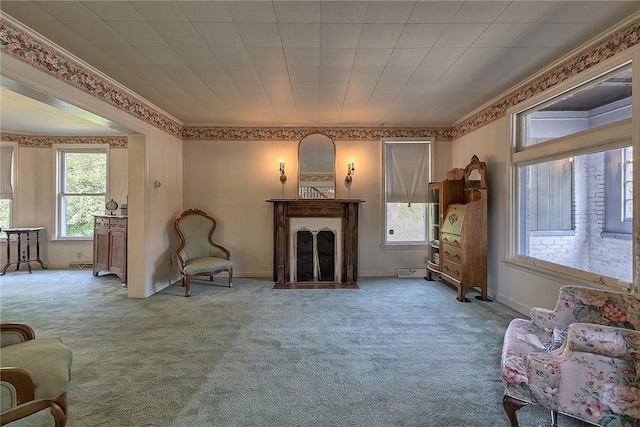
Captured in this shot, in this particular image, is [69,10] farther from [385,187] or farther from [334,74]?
[385,187]

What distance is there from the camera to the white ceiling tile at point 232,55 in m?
2.50

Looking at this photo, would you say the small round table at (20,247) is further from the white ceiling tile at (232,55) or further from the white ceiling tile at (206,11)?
the white ceiling tile at (206,11)

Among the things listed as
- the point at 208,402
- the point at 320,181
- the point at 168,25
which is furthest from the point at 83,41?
the point at 320,181

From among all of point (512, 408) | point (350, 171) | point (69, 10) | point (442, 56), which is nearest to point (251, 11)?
point (69, 10)

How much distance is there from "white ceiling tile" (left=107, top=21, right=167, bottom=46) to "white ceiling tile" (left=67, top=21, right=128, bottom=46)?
58mm

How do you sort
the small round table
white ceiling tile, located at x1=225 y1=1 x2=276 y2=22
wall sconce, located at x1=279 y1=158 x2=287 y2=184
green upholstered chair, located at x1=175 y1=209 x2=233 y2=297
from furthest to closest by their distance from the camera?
the small round table
wall sconce, located at x1=279 y1=158 x2=287 y2=184
green upholstered chair, located at x1=175 y1=209 x2=233 y2=297
white ceiling tile, located at x1=225 y1=1 x2=276 y2=22

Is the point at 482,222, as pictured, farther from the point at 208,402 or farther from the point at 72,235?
the point at 72,235

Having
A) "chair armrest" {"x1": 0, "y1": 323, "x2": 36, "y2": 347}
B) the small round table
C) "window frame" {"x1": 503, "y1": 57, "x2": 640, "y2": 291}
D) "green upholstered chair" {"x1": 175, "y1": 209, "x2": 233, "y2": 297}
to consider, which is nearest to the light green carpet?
"green upholstered chair" {"x1": 175, "y1": 209, "x2": 233, "y2": 297}

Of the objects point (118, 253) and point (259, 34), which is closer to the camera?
point (259, 34)

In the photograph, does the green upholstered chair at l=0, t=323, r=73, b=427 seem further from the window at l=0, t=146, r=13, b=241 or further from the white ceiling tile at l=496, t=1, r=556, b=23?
the window at l=0, t=146, r=13, b=241

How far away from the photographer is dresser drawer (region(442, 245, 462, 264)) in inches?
152

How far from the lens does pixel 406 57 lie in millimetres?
2654

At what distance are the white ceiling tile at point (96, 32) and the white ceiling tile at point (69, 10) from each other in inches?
2.0

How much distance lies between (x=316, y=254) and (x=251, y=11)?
3441 mm
